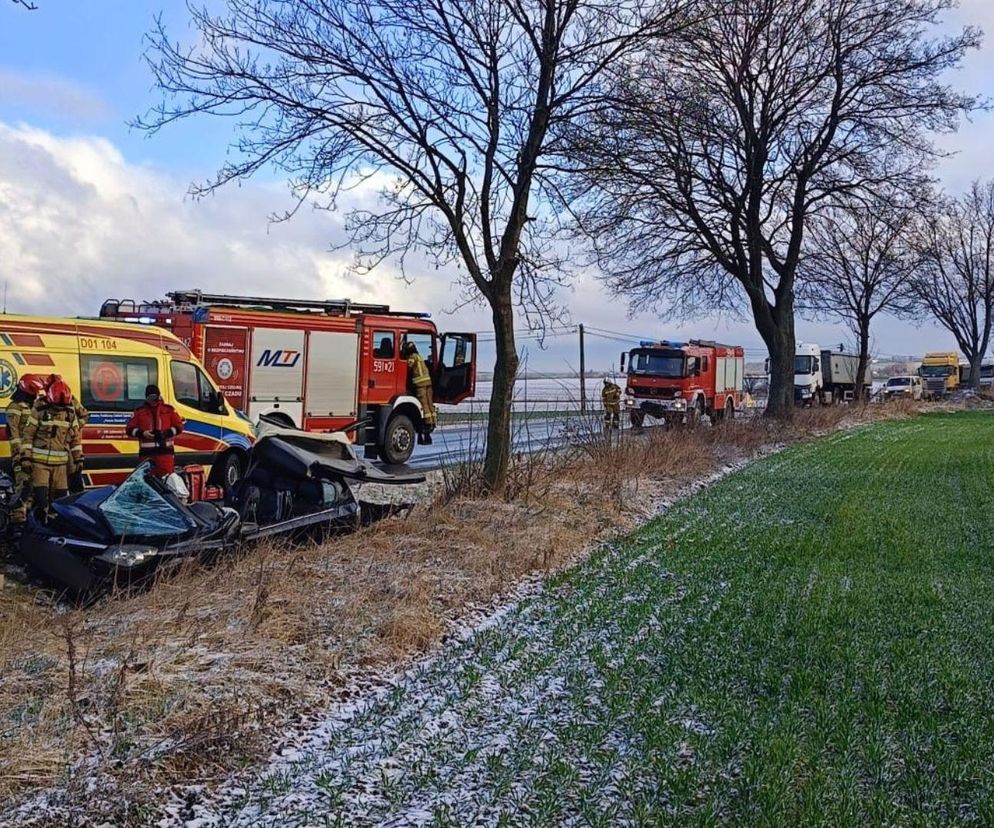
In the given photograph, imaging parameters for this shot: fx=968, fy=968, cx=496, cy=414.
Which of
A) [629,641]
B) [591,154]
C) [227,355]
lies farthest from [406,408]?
[629,641]

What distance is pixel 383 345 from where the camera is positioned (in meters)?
19.1

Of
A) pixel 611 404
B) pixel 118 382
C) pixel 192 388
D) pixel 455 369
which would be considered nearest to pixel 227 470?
pixel 192 388

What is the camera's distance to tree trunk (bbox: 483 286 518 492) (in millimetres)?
12125

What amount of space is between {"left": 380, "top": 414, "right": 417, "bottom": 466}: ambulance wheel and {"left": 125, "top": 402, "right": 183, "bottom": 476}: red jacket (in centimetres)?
784

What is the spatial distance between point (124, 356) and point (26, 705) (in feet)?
25.3

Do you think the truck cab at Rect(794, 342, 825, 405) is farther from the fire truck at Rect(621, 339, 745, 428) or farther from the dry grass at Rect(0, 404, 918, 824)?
the dry grass at Rect(0, 404, 918, 824)

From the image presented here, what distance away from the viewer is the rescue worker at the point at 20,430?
9.63 metres

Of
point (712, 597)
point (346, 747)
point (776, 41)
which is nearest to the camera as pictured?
point (346, 747)

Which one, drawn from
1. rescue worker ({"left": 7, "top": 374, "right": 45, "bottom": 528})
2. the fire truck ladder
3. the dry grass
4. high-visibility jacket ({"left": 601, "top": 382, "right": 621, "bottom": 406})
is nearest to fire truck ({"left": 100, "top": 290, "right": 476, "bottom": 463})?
the fire truck ladder

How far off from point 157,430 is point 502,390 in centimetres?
421

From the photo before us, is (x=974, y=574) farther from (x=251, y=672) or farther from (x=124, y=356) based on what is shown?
(x=124, y=356)

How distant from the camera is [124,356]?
458 inches

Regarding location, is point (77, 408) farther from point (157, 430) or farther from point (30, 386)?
point (157, 430)

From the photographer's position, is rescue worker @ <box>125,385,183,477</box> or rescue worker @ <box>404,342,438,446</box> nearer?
rescue worker @ <box>125,385,183,477</box>
